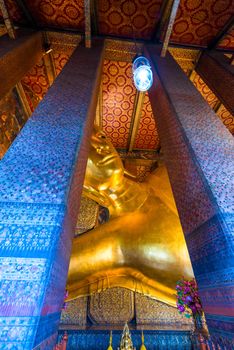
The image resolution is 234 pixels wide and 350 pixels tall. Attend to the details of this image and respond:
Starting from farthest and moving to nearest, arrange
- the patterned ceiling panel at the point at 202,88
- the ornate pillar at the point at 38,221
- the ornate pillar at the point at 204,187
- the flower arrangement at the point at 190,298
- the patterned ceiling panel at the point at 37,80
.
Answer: the patterned ceiling panel at the point at 202,88 → the patterned ceiling panel at the point at 37,80 → the flower arrangement at the point at 190,298 → the ornate pillar at the point at 204,187 → the ornate pillar at the point at 38,221

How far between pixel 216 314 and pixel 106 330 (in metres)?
2.43

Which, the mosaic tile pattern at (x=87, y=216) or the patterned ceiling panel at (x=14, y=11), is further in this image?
the mosaic tile pattern at (x=87, y=216)

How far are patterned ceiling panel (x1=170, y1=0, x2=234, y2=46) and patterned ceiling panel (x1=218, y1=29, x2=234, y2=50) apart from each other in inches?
7.6

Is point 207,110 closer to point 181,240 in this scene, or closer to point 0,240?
point 181,240

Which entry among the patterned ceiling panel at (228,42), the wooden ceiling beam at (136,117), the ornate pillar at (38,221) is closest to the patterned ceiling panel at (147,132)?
the wooden ceiling beam at (136,117)

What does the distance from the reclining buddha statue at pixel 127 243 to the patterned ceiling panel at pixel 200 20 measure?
2035 millimetres

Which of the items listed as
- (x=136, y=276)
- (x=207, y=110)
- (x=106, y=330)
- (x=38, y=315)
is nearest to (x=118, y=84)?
(x=207, y=110)

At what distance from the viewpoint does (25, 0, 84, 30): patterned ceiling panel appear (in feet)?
8.69

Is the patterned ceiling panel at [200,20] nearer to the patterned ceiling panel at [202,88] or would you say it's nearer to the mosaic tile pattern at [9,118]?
the patterned ceiling panel at [202,88]

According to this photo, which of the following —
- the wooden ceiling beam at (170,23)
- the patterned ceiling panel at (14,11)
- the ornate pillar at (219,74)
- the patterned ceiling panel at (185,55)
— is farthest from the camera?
the patterned ceiling panel at (185,55)

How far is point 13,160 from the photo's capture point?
120 centimetres

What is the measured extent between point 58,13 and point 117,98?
5.27 ft

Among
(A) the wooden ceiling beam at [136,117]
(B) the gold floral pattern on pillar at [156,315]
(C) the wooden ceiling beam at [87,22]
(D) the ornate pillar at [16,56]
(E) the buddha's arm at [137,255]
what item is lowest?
(B) the gold floral pattern on pillar at [156,315]

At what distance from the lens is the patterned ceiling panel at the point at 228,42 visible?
2996 millimetres
